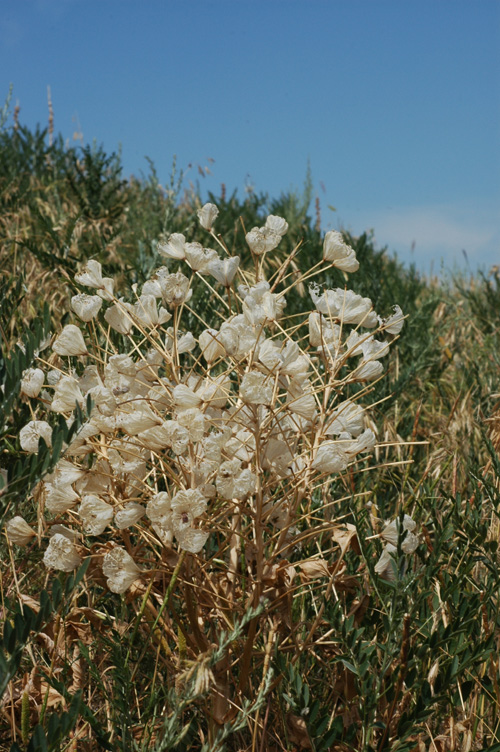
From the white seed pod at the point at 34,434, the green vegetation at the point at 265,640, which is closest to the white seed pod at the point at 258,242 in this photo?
the green vegetation at the point at 265,640

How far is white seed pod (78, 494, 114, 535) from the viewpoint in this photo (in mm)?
1401

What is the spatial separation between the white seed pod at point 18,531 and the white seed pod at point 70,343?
37 centimetres

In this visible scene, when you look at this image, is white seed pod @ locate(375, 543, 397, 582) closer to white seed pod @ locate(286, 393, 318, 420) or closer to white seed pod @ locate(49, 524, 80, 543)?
white seed pod @ locate(286, 393, 318, 420)

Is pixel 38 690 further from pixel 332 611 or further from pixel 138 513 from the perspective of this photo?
pixel 332 611

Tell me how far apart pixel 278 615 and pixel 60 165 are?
17.3 ft

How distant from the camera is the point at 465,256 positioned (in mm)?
6219

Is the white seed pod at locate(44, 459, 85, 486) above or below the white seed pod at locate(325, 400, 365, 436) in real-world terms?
below

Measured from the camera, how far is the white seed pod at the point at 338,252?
65.8 inches

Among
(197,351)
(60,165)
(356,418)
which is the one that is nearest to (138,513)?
(356,418)

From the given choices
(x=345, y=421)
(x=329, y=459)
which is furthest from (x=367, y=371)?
(x=329, y=459)

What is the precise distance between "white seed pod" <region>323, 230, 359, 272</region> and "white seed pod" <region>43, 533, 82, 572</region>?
2.76 feet

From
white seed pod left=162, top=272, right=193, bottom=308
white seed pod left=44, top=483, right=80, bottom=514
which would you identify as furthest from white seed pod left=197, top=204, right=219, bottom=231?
white seed pod left=44, top=483, right=80, bottom=514

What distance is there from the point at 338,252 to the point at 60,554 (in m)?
0.90

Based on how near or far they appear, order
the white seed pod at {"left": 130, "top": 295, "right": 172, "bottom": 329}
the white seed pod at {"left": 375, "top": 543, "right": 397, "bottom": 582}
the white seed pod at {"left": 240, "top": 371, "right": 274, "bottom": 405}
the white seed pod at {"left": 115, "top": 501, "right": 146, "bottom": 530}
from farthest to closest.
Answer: the white seed pod at {"left": 130, "top": 295, "right": 172, "bottom": 329}, the white seed pod at {"left": 375, "top": 543, "right": 397, "bottom": 582}, the white seed pod at {"left": 115, "top": 501, "right": 146, "bottom": 530}, the white seed pod at {"left": 240, "top": 371, "right": 274, "bottom": 405}
